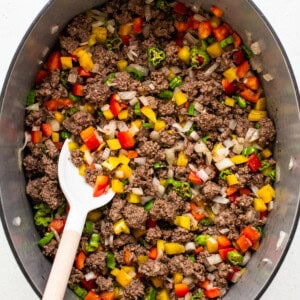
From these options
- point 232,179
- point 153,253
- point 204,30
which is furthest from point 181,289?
point 204,30

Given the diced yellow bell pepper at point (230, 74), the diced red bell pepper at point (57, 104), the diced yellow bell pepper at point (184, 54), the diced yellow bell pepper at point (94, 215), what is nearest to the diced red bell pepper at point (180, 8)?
the diced yellow bell pepper at point (184, 54)

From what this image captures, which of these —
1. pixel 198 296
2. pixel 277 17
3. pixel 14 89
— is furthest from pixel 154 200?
pixel 277 17

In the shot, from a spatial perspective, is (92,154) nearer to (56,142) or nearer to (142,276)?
(56,142)

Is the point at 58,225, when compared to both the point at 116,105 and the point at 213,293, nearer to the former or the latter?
the point at 116,105

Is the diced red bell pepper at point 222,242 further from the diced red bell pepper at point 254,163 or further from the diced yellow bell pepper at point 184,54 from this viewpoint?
the diced yellow bell pepper at point 184,54

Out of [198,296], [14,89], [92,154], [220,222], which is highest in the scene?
[14,89]
